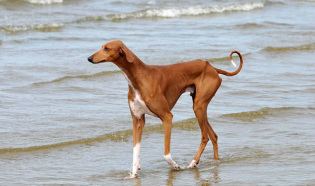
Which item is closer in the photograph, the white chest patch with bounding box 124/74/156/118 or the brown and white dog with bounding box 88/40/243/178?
the brown and white dog with bounding box 88/40/243/178

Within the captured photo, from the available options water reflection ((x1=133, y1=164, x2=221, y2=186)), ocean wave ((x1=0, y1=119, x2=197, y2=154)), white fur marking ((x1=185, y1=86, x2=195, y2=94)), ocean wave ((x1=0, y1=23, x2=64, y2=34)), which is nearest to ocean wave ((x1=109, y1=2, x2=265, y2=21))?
ocean wave ((x1=0, y1=23, x2=64, y2=34))

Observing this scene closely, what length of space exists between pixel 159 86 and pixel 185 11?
666 inches

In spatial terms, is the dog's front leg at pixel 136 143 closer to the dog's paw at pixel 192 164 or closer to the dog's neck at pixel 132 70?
the dog's neck at pixel 132 70

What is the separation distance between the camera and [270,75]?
16.2 meters

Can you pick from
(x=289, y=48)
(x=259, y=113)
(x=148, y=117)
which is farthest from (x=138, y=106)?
(x=289, y=48)

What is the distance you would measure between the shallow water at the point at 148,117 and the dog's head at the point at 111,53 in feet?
4.25

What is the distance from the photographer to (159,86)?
9.56 metres

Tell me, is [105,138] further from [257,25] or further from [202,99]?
[257,25]

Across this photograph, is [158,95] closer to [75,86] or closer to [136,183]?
[136,183]

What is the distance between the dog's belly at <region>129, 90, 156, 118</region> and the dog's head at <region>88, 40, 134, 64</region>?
0.42 metres

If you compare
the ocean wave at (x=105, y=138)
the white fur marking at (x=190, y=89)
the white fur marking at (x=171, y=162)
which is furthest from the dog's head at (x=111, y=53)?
the ocean wave at (x=105, y=138)

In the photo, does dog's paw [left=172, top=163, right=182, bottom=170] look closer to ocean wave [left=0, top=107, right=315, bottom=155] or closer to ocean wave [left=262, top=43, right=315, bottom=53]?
ocean wave [left=0, top=107, right=315, bottom=155]

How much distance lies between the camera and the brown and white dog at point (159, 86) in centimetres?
928

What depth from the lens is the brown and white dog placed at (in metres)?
9.28
